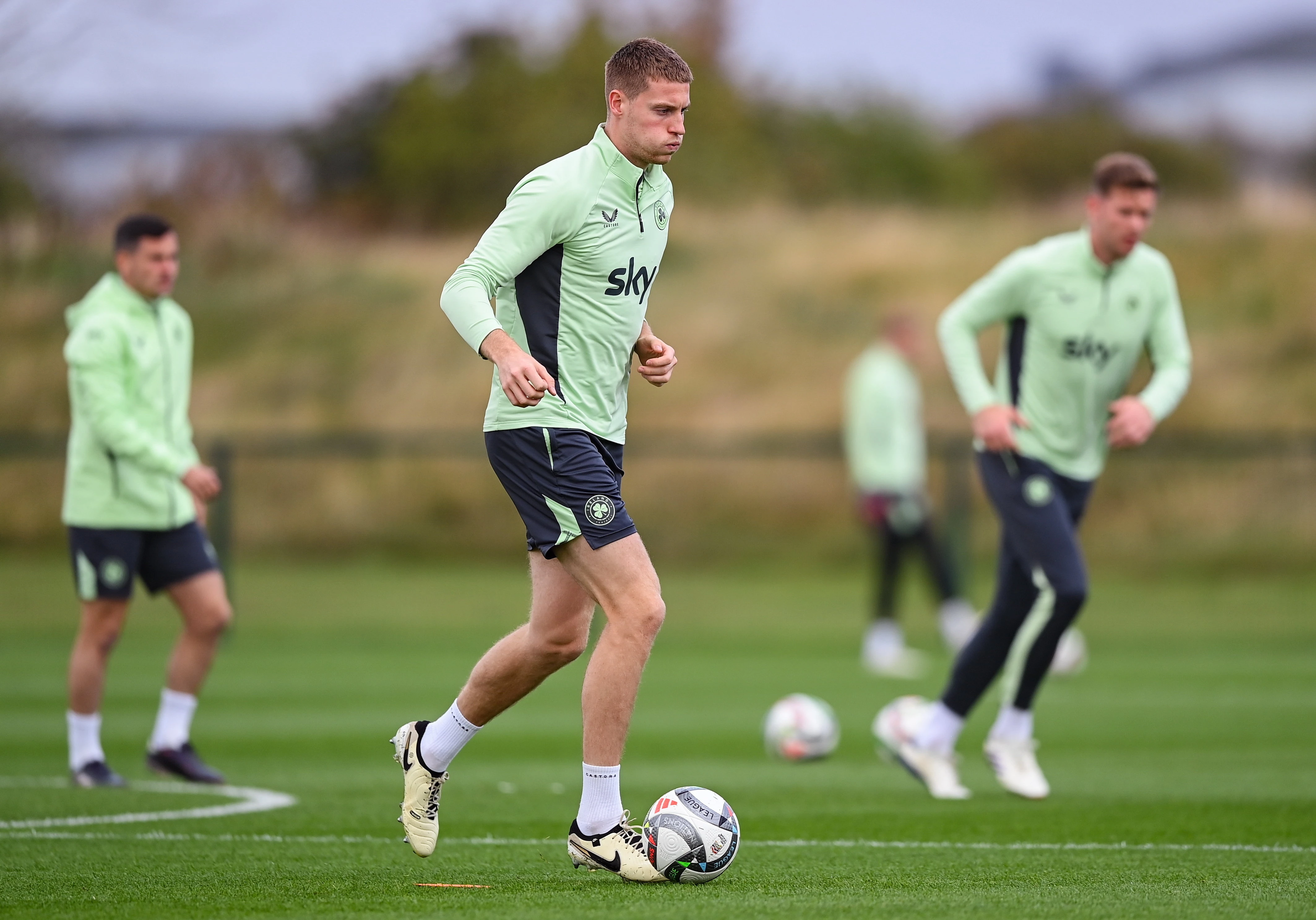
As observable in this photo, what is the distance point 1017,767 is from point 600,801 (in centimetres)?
296

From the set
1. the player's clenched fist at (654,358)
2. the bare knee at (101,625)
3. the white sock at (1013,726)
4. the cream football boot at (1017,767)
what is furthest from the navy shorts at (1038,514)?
the bare knee at (101,625)

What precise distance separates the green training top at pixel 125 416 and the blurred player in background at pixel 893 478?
7.55 m

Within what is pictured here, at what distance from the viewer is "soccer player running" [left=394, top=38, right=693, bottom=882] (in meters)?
5.74

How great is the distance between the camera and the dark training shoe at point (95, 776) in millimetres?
8523

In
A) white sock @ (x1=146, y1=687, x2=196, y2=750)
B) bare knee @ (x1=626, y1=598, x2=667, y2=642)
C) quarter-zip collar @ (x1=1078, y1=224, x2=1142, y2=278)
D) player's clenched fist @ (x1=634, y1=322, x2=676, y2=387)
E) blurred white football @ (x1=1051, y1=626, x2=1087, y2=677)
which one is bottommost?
white sock @ (x1=146, y1=687, x2=196, y2=750)

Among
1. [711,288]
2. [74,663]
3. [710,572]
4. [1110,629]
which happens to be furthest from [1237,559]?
[74,663]

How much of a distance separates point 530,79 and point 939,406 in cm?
1740

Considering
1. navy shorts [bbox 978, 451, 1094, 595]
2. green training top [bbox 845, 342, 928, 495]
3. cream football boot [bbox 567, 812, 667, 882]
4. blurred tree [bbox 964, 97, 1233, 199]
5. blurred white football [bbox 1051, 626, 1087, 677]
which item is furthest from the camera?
blurred tree [bbox 964, 97, 1233, 199]

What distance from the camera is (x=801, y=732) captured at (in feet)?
30.9

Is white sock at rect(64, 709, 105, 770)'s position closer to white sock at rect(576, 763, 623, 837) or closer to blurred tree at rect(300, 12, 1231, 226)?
white sock at rect(576, 763, 623, 837)

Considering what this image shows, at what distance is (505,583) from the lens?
22.7m

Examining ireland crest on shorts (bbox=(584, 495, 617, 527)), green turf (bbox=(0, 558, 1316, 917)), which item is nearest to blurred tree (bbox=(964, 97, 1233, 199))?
green turf (bbox=(0, 558, 1316, 917))

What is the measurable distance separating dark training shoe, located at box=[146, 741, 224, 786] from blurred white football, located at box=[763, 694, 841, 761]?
109 inches

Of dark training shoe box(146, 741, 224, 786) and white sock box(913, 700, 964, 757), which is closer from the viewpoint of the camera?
white sock box(913, 700, 964, 757)
